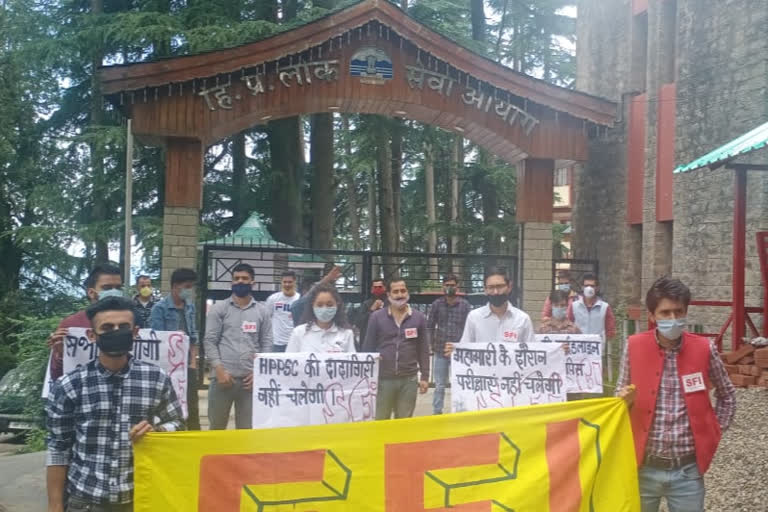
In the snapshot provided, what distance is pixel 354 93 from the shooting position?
46.0 ft

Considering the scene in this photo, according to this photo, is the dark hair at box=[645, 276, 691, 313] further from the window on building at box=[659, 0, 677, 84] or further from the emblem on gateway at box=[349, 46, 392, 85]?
the window on building at box=[659, 0, 677, 84]

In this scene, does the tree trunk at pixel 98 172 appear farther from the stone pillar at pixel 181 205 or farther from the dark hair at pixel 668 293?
the dark hair at pixel 668 293

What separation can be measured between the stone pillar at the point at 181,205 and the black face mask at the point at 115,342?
928cm

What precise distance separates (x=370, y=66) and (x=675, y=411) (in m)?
10.1

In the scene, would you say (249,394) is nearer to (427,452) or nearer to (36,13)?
(427,452)

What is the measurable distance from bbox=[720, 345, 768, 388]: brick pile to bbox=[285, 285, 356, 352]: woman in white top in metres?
5.57

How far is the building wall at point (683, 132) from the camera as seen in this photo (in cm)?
1521

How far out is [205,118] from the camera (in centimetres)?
1362

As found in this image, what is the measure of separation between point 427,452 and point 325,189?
722 inches

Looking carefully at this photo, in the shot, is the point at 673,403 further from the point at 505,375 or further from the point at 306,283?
the point at 306,283

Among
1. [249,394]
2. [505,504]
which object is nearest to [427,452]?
[505,504]

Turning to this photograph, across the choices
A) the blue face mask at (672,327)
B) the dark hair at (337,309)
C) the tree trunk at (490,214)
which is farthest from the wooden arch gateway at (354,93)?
the tree trunk at (490,214)

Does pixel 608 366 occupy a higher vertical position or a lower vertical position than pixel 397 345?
lower

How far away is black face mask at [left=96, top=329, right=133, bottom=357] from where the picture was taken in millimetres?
4164
